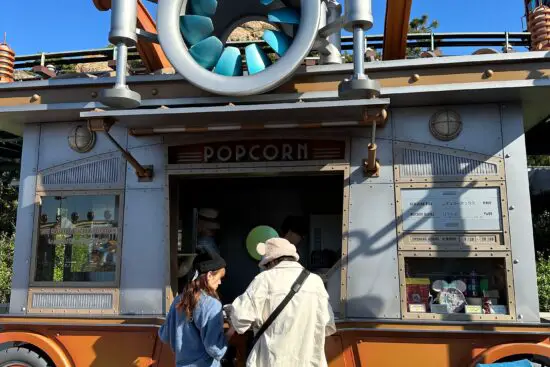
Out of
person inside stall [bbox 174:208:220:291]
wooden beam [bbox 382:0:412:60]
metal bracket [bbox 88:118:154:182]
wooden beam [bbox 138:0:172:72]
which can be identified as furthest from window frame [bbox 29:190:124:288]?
wooden beam [bbox 382:0:412:60]

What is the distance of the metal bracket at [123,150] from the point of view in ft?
14.5

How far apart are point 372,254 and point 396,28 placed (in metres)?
2.24

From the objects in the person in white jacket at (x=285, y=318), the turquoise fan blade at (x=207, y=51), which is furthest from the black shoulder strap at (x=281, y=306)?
the turquoise fan blade at (x=207, y=51)

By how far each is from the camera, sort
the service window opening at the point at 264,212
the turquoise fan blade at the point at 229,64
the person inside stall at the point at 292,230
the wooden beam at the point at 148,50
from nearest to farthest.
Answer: the turquoise fan blade at the point at 229,64 < the wooden beam at the point at 148,50 < the person inside stall at the point at 292,230 < the service window opening at the point at 264,212

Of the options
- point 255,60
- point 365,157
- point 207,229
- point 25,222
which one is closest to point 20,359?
point 25,222

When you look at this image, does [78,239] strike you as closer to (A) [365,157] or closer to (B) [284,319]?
(B) [284,319]

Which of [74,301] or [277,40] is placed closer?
[277,40]

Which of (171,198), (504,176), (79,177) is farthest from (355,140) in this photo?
(79,177)

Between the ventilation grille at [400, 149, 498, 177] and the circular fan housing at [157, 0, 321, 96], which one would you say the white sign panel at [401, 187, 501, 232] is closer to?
the ventilation grille at [400, 149, 498, 177]

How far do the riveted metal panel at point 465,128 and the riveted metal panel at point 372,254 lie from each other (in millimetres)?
599

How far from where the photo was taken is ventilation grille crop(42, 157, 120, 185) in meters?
5.12

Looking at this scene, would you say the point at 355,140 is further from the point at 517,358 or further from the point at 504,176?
the point at 517,358

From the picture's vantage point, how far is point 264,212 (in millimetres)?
7168

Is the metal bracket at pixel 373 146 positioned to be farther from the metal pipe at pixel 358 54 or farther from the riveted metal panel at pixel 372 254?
the metal pipe at pixel 358 54
